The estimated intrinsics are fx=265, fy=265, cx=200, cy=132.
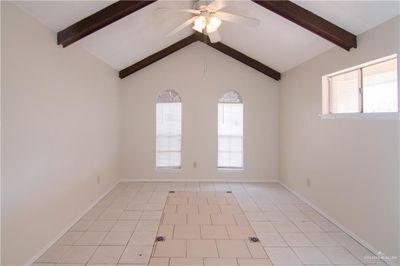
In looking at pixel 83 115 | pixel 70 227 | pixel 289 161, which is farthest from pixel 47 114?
pixel 289 161

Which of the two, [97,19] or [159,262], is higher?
[97,19]

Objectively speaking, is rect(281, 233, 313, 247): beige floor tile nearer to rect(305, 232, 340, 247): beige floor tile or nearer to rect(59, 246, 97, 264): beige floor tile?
rect(305, 232, 340, 247): beige floor tile

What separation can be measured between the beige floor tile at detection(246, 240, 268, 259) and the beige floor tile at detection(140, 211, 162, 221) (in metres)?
1.32

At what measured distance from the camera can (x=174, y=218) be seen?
11.9ft

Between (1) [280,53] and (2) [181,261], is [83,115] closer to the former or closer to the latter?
(2) [181,261]

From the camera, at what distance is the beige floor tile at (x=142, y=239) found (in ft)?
9.51

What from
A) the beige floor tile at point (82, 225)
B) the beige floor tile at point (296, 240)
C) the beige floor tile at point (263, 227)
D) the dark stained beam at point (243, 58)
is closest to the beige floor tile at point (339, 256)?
the beige floor tile at point (296, 240)

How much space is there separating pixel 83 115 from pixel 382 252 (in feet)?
12.9

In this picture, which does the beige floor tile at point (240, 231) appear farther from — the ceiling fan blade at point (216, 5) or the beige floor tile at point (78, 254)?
the ceiling fan blade at point (216, 5)

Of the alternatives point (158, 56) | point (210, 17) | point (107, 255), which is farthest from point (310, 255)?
point (158, 56)

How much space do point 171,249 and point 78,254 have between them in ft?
3.05

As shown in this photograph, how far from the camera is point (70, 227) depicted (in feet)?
10.8

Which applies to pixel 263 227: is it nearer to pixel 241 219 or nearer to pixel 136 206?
pixel 241 219

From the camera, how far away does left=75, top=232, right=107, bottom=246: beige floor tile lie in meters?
2.90
